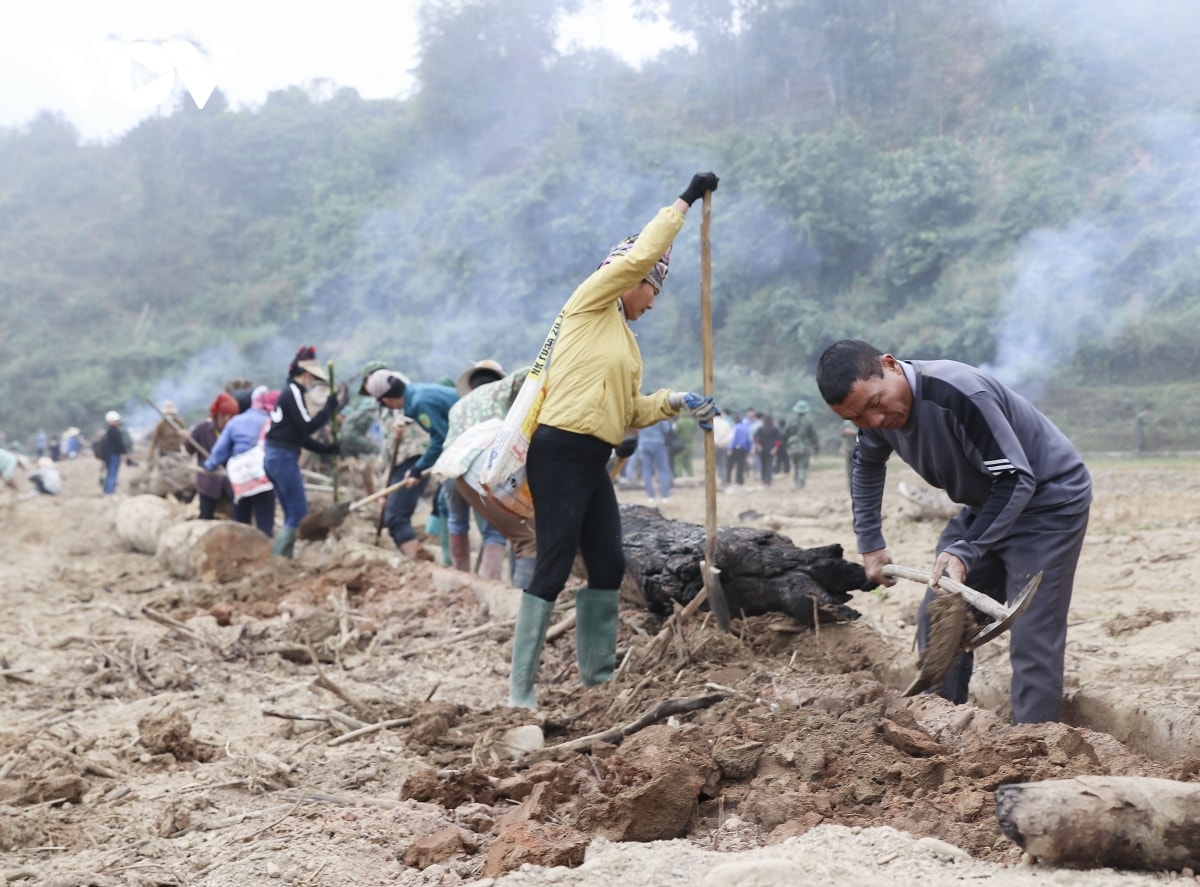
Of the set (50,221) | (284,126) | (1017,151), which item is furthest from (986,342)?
(50,221)

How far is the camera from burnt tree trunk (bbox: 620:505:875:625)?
16.9 feet

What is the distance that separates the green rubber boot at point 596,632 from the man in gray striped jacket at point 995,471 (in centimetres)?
148

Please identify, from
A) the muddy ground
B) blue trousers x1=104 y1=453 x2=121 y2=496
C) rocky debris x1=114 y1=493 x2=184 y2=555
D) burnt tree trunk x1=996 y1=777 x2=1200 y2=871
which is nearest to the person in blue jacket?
the muddy ground

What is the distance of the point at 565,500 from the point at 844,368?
1478mm

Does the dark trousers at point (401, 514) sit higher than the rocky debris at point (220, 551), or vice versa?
the dark trousers at point (401, 514)

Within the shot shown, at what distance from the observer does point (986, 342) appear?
80.3ft

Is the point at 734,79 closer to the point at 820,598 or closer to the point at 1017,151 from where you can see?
the point at 1017,151

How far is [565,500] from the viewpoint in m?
4.73

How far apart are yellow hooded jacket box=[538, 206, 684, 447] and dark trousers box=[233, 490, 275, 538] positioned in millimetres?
6143

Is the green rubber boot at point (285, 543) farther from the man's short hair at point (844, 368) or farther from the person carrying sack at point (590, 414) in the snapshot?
the man's short hair at point (844, 368)

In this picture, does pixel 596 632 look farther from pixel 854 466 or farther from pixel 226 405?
pixel 226 405

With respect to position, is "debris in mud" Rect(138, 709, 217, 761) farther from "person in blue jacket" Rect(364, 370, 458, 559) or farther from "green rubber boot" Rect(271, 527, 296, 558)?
"green rubber boot" Rect(271, 527, 296, 558)

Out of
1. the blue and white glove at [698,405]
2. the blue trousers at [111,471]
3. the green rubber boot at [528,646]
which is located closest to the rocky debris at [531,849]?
the green rubber boot at [528,646]

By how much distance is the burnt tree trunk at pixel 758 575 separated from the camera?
514 centimetres
